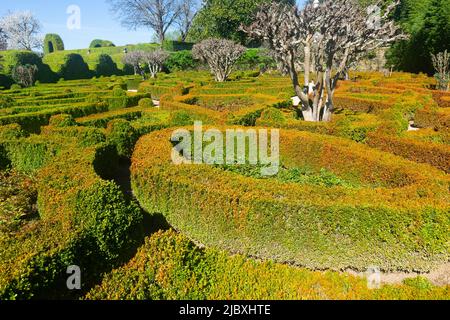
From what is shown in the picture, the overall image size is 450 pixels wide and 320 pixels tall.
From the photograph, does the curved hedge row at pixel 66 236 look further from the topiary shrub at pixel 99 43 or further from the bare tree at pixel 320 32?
the topiary shrub at pixel 99 43

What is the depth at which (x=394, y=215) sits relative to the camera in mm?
5891

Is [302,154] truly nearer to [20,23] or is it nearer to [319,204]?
[319,204]

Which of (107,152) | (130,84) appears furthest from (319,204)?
(130,84)

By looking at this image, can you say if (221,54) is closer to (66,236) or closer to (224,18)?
(224,18)

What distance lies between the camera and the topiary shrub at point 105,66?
4896cm

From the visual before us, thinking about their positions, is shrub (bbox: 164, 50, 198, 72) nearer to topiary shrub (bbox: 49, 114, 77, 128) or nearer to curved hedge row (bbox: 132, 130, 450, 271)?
topiary shrub (bbox: 49, 114, 77, 128)

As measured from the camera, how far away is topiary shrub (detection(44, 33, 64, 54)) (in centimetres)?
6103

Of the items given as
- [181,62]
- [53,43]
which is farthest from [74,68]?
[53,43]

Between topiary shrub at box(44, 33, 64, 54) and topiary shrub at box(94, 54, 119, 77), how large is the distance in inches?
656

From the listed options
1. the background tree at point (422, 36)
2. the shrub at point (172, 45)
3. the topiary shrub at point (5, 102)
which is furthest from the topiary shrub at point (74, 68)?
the background tree at point (422, 36)

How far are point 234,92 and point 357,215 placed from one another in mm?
19942

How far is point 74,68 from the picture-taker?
45.1 metres

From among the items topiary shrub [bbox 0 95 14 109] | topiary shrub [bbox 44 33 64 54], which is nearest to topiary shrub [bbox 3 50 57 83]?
topiary shrub [bbox 0 95 14 109]

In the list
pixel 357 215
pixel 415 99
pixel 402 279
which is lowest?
pixel 402 279
